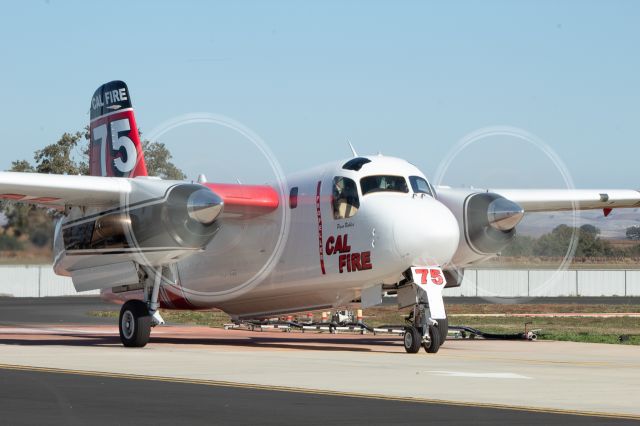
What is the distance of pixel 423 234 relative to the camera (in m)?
24.7

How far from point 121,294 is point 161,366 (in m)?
9.90

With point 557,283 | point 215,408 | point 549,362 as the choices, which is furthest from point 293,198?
point 557,283

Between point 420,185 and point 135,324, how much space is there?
7.73m

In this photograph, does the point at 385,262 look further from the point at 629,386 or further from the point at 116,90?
the point at 116,90

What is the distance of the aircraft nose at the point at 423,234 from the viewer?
24.7 meters

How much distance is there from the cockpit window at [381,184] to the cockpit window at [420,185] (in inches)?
8.0

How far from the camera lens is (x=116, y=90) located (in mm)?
32281

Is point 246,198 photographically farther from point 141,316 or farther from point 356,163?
point 141,316

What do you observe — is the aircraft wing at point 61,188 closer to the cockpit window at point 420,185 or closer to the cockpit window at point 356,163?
the cockpit window at point 356,163

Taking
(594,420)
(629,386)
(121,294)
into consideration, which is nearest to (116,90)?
(121,294)

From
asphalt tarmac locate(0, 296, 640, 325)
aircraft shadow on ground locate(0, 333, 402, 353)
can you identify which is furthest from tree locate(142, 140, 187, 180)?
aircraft shadow on ground locate(0, 333, 402, 353)

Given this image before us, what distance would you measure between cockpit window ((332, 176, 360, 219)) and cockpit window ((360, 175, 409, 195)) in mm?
234

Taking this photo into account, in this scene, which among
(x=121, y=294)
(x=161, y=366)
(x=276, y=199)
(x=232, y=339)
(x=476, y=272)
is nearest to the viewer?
(x=161, y=366)

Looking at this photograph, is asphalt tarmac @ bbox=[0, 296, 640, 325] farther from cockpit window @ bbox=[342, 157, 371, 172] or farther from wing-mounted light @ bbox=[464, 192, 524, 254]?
cockpit window @ bbox=[342, 157, 371, 172]
